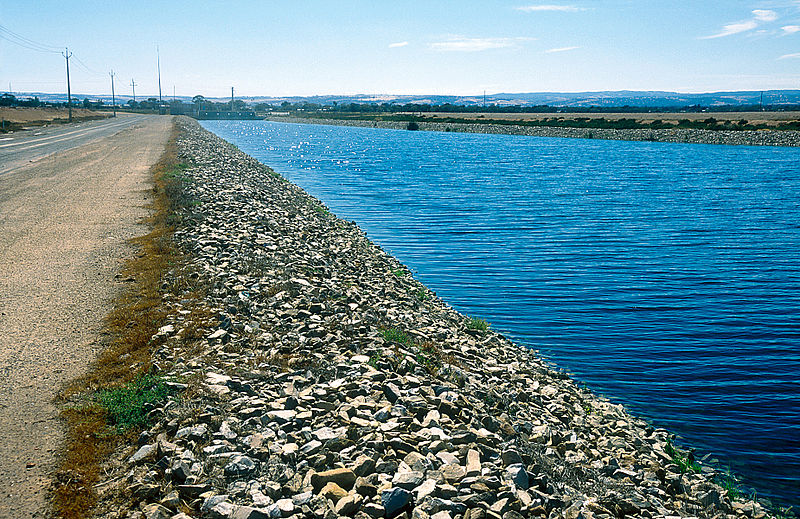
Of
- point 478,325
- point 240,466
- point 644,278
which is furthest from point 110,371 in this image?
point 644,278

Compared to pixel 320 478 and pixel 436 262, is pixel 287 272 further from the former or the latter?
pixel 320 478

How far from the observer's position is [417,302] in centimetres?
1365

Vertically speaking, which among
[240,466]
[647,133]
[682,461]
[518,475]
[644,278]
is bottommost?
[682,461]

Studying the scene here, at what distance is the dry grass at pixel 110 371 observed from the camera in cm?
572

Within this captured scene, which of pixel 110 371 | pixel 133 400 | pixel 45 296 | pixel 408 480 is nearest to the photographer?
pixel 408 480

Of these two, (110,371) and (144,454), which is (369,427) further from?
(110,371)

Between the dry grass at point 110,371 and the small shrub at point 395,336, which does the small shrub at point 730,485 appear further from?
the dry grass at point 110,371

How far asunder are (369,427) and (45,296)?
7882mm

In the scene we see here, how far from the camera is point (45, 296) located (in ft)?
37.2

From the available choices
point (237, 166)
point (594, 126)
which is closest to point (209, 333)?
point (237, 166)

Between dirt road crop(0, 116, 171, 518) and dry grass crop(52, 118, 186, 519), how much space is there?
18cm

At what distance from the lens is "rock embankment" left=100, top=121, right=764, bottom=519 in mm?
5559

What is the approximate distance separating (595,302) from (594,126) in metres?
97.8

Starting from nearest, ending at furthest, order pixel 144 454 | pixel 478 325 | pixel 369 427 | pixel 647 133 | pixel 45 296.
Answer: pixel 144 454 → pixel 369 427 → pixel 45 296 → pixel 478 325 → pixel 647 133
